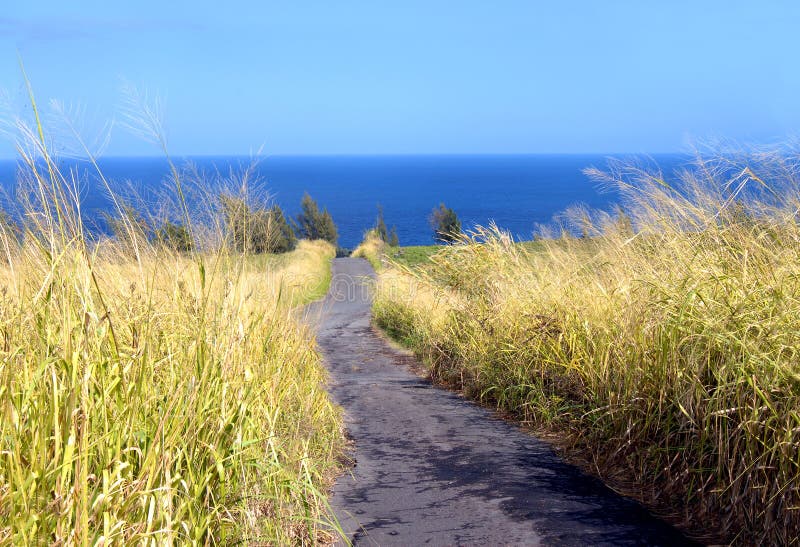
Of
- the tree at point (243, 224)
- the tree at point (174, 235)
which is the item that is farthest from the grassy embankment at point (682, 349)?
the tree at point (174, 235)

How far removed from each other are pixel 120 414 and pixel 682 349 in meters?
2.96

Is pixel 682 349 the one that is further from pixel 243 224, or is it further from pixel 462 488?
pixel 243 224

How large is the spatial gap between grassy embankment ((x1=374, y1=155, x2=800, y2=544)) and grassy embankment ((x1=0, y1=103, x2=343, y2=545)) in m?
1.91

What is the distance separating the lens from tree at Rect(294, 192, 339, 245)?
149ft

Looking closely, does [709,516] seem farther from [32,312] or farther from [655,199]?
[32,312]

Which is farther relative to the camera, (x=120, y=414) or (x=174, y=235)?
(x=174, y=235)

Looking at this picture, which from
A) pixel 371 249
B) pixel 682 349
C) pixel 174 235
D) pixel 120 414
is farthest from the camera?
pixel 371 249

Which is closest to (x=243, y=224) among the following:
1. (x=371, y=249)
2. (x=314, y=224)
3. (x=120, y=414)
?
(x=120, y=414)

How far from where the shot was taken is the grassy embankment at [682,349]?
3.35 m

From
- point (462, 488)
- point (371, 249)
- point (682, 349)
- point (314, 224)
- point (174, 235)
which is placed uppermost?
point (174, 235)

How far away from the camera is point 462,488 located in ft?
13.5

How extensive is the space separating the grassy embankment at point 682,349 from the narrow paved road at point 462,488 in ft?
0.98

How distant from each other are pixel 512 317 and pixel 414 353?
4709mm

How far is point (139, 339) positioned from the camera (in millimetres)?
2984
